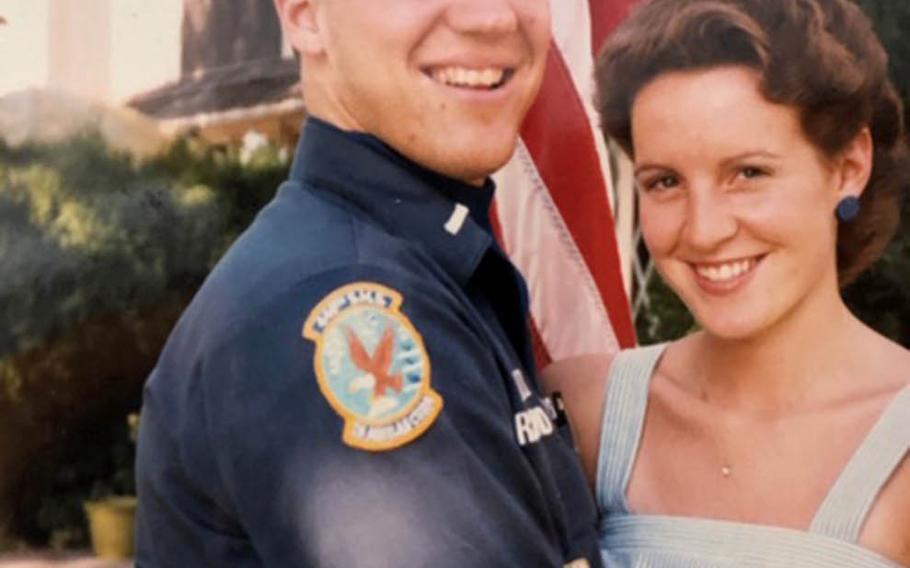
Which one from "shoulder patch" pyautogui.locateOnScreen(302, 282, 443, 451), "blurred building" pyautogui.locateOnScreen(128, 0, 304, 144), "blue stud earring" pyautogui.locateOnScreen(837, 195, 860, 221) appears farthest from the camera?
"blurred building" pyautogui.locateOnScreen(128, 0, 304, 144)

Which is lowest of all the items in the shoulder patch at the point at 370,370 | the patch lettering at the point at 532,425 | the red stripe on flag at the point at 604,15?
the patch lettering at the point at 532,425

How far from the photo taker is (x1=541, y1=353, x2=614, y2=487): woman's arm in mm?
1850

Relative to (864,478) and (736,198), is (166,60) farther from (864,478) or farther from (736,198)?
(864,478)

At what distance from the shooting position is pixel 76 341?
211cm

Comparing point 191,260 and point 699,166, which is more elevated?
point 699,166

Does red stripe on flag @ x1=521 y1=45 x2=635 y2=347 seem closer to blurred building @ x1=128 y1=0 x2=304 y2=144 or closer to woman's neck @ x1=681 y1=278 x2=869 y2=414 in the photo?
blurred building @ x1=128 y1=0 x2=304 y2=144

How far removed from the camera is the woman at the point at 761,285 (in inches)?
65.2

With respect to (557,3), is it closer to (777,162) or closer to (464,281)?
(777,162)

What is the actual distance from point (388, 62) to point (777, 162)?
50cm

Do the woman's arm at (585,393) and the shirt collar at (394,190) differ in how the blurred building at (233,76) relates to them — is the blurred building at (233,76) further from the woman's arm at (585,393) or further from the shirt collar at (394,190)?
the shirt collar at (394,190)

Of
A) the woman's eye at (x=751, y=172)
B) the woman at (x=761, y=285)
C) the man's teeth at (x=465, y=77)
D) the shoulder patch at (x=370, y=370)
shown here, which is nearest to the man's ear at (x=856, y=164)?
→ the woman at (x=761, y=285)

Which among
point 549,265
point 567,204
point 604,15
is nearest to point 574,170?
point 567,204

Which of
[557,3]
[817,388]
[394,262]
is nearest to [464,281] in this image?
[394,262]

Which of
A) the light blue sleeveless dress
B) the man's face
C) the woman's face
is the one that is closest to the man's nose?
the man's face
